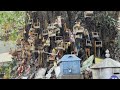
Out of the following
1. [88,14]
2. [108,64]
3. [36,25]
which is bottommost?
[108,64]


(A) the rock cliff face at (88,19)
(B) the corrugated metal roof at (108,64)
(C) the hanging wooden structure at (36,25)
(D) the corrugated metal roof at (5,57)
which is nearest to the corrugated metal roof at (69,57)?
(B) the corrugated metal roof at (108,64)

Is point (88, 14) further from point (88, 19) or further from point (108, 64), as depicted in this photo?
point (108, 64)

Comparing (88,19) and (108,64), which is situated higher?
(88,19)

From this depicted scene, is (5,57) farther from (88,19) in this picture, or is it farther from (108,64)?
(108,64)

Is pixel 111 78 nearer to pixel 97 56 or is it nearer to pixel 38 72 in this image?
pixel 97 56

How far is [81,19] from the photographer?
4363mm

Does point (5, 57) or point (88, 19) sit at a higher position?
point (88, 19)

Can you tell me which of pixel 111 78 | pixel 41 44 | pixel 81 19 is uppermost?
pixel 81 19

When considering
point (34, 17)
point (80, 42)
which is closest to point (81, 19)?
point (80, 42)

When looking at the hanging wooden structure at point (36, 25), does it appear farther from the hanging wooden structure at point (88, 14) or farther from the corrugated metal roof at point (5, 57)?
the hanging wooden structure at point (88, 14)

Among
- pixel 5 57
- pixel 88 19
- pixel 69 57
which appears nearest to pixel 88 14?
pixel 88 19
